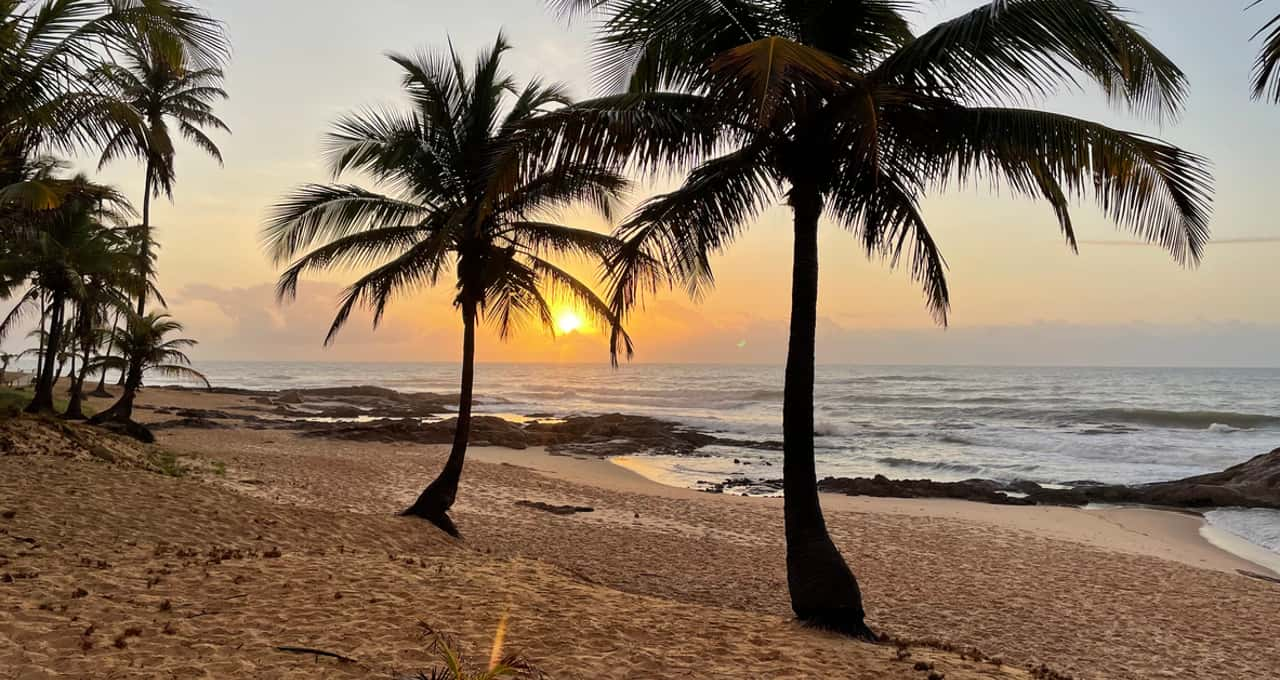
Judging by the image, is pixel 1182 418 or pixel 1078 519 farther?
pixel 1182 418

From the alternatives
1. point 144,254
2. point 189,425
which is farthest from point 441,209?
point 189,425

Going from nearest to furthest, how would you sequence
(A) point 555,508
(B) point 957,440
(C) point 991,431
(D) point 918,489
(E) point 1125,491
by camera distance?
(A) point 555,508 → (E) point 1125,491 → (D) point 918,489 → (B) point 957,440 → (C) point 991,431

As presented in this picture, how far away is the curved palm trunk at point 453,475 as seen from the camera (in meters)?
11.1

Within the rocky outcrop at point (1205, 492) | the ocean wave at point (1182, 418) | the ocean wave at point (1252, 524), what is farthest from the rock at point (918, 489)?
the ocean wave at point (1182, 418)

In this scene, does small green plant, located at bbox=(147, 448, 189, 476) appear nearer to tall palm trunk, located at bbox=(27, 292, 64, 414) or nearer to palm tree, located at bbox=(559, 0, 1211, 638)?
tall palm trunk, located at bbox=(27, 292, 64, 414)

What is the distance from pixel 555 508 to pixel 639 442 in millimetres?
15115

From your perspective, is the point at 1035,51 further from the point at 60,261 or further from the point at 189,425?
the point at 189,425

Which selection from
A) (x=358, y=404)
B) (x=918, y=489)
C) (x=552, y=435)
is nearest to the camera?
(x=918, y=489)

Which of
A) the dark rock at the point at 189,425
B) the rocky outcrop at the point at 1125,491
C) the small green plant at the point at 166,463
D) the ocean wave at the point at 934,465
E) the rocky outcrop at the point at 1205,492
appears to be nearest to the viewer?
the small green plant at the point at 166,463

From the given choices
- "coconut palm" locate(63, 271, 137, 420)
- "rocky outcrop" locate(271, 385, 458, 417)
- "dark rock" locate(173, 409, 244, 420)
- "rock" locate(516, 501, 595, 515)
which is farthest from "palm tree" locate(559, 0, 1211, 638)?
"rocky outcrop" locate(271, 385, 458, 417)

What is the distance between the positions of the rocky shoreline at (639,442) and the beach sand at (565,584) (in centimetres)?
217

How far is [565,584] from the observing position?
764cm

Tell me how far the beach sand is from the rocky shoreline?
2.17 meters

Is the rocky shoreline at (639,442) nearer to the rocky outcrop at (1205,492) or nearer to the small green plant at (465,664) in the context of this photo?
the rocky outcrop at (1205,492)
